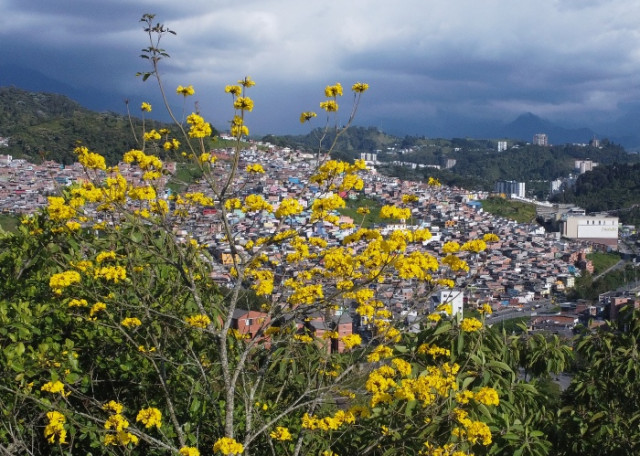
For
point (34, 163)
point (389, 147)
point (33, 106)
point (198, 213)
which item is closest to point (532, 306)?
point (198, 213)

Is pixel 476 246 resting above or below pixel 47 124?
below

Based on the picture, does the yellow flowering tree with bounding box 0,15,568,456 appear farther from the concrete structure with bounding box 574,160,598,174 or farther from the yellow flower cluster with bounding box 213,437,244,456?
the concrete structure with bounding box 574,160,598,174

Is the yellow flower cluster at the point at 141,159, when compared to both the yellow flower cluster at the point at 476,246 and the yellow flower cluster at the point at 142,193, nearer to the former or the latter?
the yellow flower cluster at the point at 142,193

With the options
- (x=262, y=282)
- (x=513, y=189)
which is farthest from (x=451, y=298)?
(x=513, y=189)

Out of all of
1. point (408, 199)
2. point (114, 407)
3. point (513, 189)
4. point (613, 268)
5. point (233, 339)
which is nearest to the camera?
point (114, 407)

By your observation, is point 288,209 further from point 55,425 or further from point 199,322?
point 55,425

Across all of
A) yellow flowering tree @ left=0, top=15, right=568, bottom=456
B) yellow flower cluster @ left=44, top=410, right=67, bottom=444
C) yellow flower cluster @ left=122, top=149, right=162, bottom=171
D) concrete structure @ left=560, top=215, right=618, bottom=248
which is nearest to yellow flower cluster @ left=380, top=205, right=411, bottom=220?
yellow flowering tree @ left=0, top=15, right=568, bottom=456

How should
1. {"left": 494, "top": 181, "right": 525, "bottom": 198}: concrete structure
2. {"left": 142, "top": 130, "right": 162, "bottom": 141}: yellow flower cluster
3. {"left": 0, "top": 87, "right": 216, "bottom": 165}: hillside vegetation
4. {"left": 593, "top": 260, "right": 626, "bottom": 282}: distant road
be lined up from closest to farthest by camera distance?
1. {"left": 142, "top": 130, "right": 162, "bottom": 141}: yellow flower cluster
2. {"left": 593, "top": 260, "right": 626, "bottom": 282}: distant road
3. {"left": 0, "top": 87, "right": 216, "bottom": 165}: hillside vegetation
4. {"left": 494, "top": 181, "right": 525, "bottom": 198}: concrete structure
